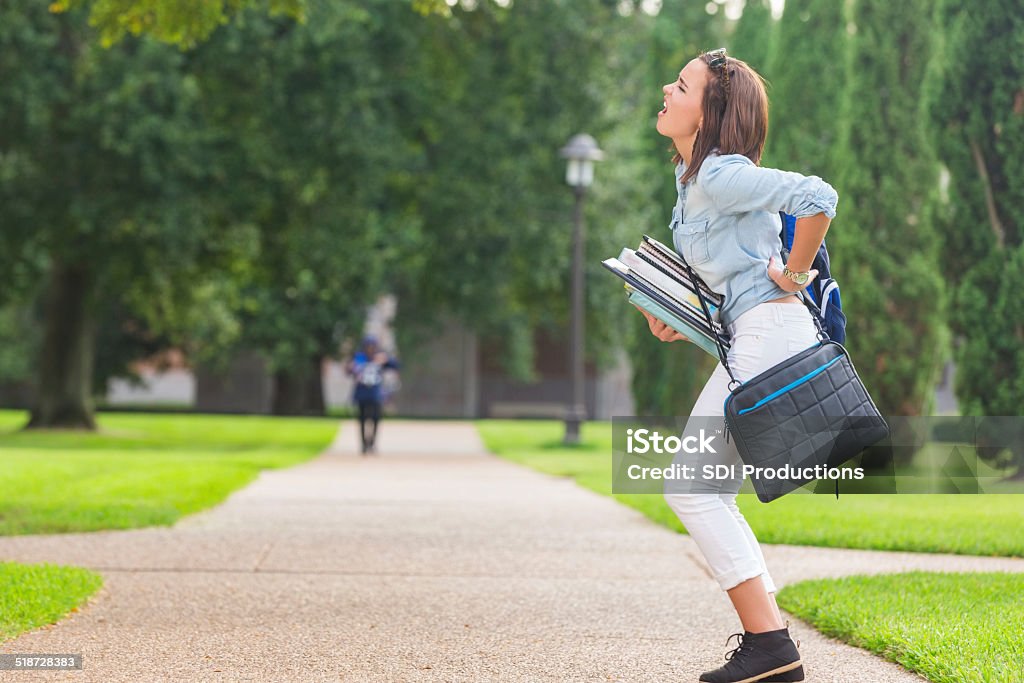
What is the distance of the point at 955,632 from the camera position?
4.90 m

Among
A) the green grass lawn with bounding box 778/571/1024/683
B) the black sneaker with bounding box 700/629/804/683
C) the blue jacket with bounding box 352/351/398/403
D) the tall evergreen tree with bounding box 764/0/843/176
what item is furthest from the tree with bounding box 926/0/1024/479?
the blue jacket with bounding box 352/351/398/403

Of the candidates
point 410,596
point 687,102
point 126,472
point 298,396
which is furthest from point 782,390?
point 298,396

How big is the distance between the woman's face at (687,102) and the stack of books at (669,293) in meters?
0.35

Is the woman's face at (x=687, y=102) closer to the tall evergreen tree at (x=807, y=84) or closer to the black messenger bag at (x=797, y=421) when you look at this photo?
the black messenger bag at (x=797, y=421)

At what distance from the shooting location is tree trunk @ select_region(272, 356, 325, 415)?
120 feet

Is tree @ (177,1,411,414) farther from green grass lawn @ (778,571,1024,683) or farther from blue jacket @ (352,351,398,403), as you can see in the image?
green grass lawn @ (778,571,1024,683)

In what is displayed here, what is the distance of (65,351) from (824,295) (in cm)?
2119

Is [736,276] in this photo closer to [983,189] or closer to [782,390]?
[782,390]

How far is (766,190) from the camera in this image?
400cm

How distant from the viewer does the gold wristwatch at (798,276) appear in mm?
4090

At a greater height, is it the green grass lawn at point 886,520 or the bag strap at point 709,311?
the bag strap at point 709,311

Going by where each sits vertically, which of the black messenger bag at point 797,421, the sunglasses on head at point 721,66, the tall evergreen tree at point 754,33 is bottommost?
the black messenger bag at point 797,421

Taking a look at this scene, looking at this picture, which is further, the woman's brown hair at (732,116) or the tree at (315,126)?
the tree at (315,126)

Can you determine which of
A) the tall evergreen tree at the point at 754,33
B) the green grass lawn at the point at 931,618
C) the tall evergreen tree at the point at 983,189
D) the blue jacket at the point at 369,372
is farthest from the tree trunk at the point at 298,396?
the green grass lawn at the point at 931,618
